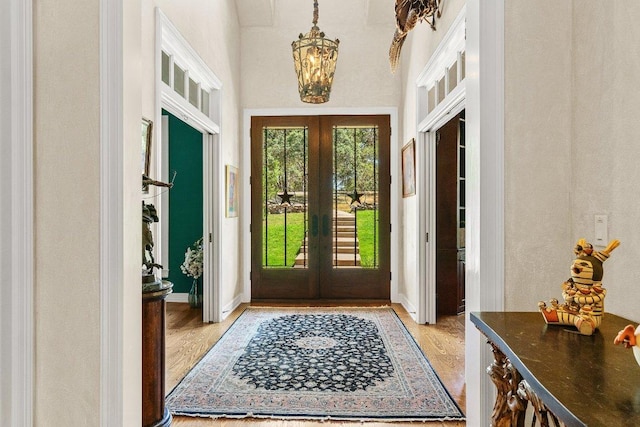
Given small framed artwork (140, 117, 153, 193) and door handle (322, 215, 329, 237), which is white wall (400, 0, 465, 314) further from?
small framed artwork (140, 117, 153, 193)

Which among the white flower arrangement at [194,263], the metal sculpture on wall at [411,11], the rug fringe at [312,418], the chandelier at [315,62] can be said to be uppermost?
the metal sculpture on wall at [411,11]

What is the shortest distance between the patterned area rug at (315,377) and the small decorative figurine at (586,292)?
1.45 meters

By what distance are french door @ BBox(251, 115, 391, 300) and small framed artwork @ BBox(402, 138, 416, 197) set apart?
303mm

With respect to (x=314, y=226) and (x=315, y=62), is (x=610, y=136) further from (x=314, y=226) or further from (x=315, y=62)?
(x=314, y=226)

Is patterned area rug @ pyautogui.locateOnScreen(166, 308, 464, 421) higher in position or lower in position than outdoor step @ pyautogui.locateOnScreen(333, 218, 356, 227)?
lower

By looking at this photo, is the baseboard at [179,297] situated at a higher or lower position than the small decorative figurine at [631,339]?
lower

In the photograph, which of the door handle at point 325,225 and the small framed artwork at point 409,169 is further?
the door handle at point 325,225

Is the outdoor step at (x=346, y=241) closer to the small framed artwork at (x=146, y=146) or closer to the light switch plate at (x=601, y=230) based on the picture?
the small framed artwork at (x=146, y=146)

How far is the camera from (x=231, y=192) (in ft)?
16.4

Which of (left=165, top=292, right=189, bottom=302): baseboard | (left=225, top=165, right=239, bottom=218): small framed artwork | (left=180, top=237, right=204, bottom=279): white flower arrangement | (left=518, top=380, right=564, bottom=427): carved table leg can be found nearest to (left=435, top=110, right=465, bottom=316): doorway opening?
(left=225, top=165, right=239, bottom=218): small framed artwork

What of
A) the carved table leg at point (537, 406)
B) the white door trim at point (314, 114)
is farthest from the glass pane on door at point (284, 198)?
the carved table leg at point (537, 406)

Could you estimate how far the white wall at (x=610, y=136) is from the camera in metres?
1.37
